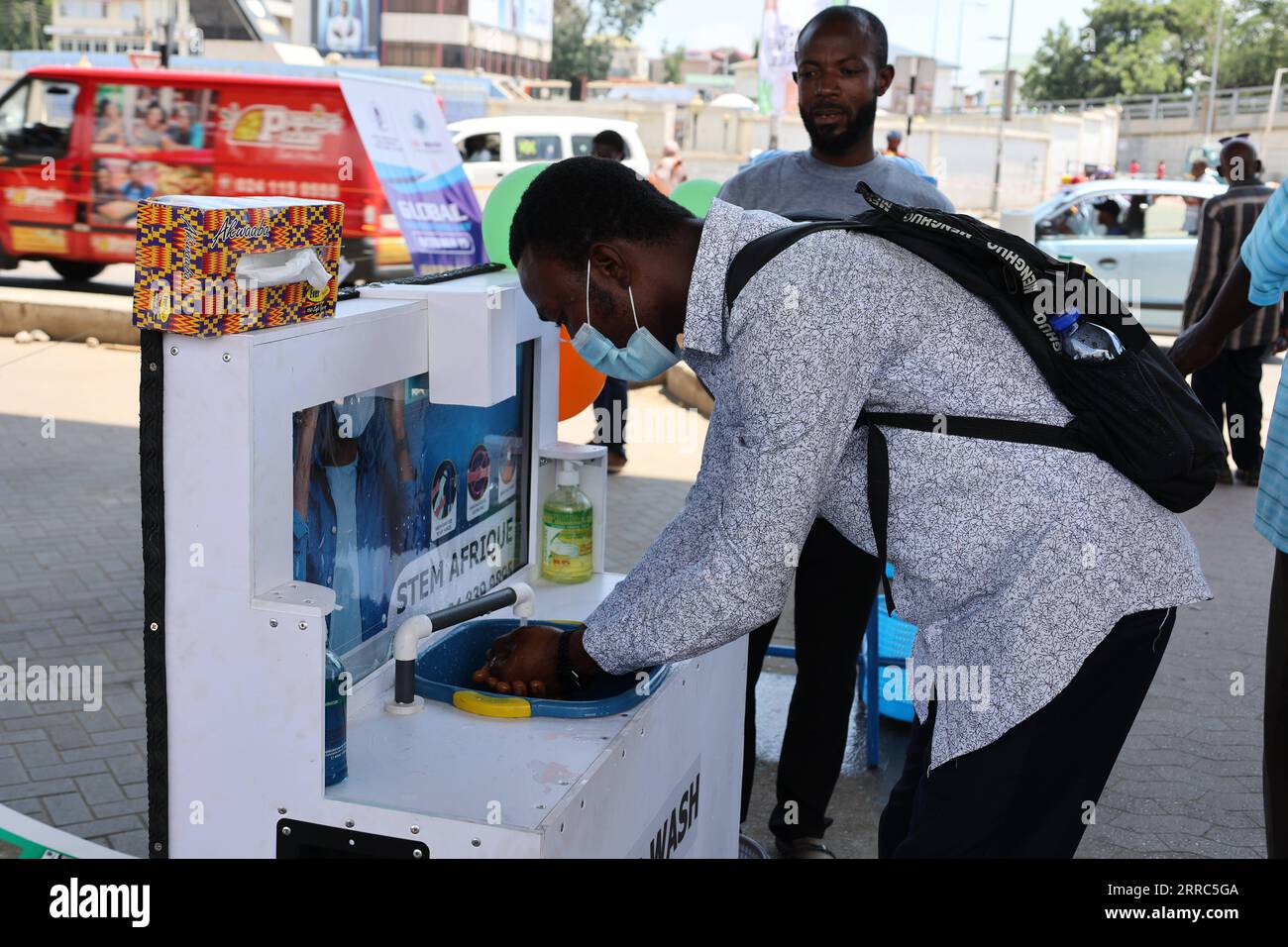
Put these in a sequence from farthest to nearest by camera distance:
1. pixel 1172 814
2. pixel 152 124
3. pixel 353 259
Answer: pixel 152 124, pixel 353 259, pixel 1172 814

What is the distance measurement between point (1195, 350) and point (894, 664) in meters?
1.71

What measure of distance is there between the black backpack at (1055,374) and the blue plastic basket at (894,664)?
2359 mm

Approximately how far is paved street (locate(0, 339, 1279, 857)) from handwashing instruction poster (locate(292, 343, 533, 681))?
1.28m

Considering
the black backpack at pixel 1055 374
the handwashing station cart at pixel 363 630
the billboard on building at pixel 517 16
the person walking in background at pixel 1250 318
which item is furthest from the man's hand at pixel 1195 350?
the billboard on building at pixel 517 16

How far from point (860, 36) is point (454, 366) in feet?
4.93

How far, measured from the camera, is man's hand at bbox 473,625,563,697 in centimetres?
218

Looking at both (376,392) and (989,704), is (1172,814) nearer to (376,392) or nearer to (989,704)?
(989,704)

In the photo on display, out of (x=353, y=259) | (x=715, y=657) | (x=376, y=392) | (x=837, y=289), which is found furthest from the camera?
(x=353, y=259)

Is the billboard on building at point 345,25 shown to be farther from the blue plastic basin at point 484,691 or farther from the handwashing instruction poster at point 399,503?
the blue plastic basin at point 484,691

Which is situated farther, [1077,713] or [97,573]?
[97,573]

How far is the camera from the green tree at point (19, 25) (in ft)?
225

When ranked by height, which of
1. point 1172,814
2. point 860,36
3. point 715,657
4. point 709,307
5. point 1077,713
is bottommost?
point 1172,814

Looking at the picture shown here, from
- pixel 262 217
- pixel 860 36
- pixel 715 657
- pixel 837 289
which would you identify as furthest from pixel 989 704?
pixel 860 36

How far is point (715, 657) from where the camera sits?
102 inches
